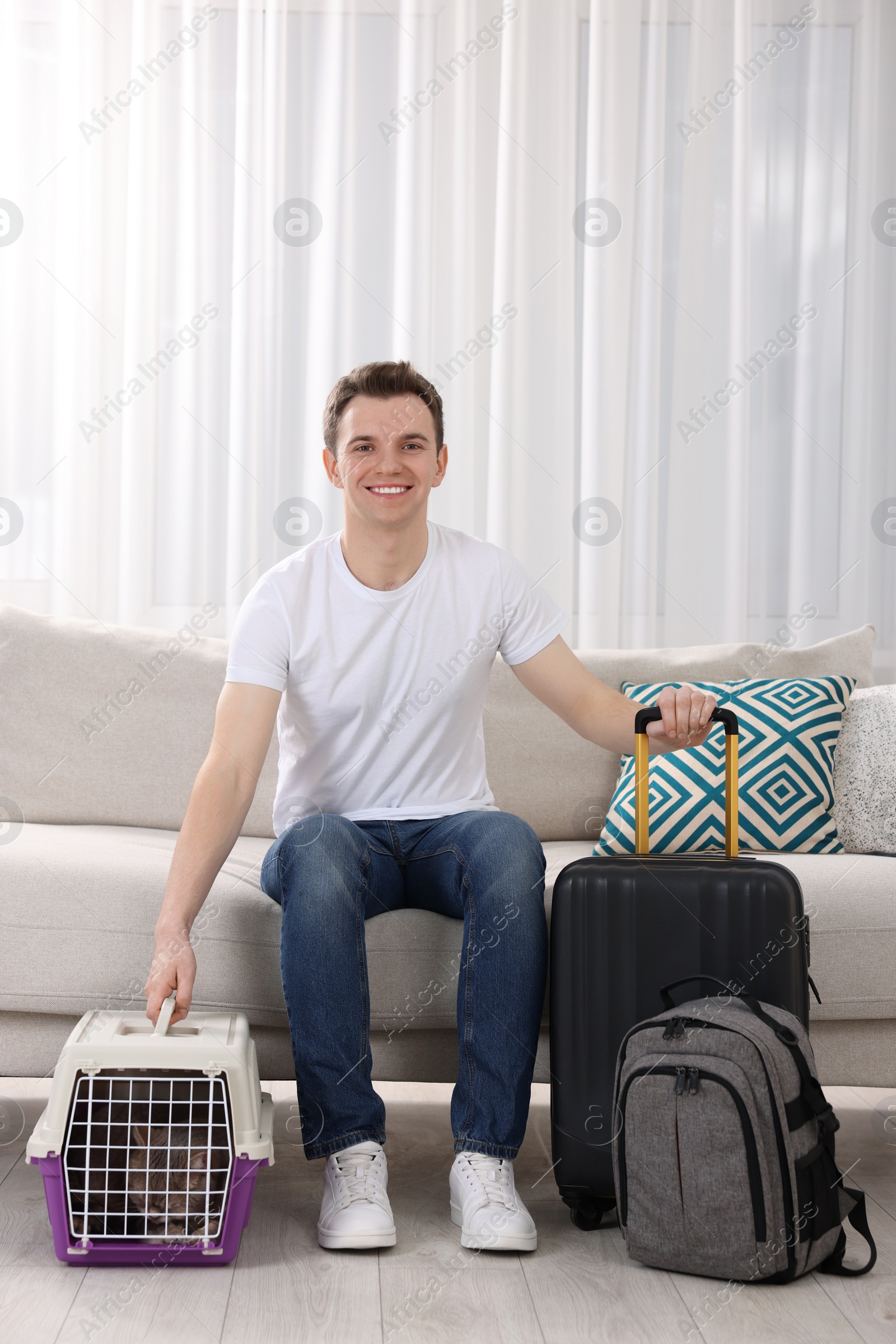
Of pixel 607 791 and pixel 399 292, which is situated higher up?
pixel 399 292

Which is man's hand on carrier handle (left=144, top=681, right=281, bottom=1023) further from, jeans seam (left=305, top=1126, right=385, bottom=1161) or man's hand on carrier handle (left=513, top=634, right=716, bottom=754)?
man's hand on carrier handle (left=513, top=634, right=716, bottom=754)

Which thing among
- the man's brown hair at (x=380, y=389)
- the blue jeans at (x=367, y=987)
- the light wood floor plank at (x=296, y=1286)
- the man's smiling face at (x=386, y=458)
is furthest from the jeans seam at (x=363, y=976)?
the man's brown hair at (x=380, y=389)

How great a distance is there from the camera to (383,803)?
1607 mm

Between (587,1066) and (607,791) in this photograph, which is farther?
(607,791)

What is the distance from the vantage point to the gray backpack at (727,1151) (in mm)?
1201

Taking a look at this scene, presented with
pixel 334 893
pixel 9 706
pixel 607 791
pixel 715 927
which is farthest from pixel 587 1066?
pixel 9 706

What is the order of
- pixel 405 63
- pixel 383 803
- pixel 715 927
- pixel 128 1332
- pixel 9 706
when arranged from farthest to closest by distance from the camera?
pixel 405 63 < pixel 9 706 < pixel 383 803 < pixel 715 927 < pixel 128 1332

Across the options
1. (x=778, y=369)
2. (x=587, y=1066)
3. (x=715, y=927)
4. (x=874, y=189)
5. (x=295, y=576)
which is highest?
(x=874, y=189)

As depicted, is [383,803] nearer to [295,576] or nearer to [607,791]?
[295,576]

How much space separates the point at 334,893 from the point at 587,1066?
1.21 feet

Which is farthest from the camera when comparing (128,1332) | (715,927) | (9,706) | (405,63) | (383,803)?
(405,63)

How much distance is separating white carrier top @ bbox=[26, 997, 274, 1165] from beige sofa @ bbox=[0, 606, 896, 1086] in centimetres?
24

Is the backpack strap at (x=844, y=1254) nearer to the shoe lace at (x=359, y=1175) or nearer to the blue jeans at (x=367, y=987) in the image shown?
the blue jeans at (x=367, y=987)

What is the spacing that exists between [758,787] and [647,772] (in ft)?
1.59
